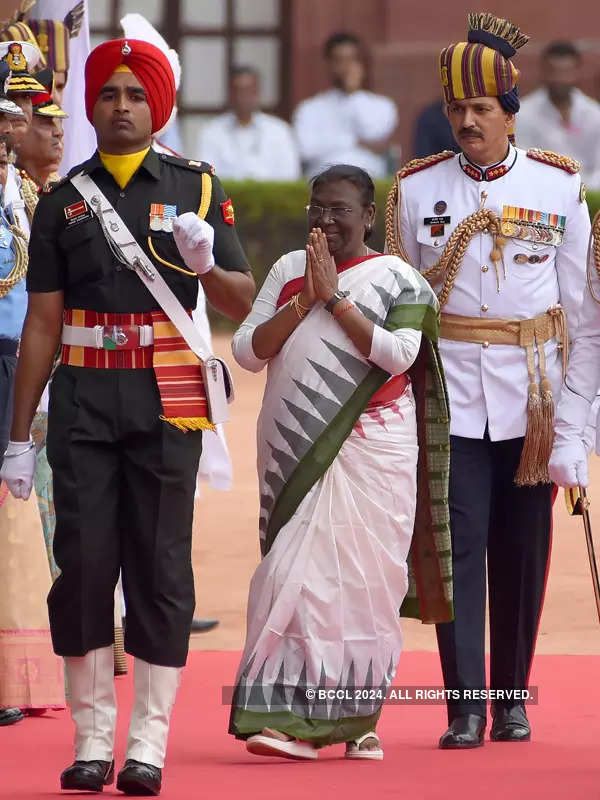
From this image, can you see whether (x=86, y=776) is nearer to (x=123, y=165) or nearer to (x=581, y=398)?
(x=123, y=165)

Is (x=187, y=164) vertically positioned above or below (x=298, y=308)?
above

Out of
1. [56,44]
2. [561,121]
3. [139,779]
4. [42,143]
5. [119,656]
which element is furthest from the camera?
[561,121]

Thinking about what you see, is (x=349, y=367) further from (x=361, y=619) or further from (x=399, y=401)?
(x=361, y=619)

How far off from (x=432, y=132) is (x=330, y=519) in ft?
32.7

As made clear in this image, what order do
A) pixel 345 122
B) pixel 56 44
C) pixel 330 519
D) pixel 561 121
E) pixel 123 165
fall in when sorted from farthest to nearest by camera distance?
pixel 345 122
pixel 561 121
pixel 56 44
pixel 330 519
pixel 123 165

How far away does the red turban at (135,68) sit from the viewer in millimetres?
6016

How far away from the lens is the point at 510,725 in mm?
6793

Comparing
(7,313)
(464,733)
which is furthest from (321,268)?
(464,733)

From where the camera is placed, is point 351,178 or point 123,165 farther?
point 351,178

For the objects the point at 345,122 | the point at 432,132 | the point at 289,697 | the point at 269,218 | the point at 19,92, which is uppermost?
the point at 345,122

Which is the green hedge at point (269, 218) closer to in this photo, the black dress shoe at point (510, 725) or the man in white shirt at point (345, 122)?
the man in white shirt at point (345, 122)

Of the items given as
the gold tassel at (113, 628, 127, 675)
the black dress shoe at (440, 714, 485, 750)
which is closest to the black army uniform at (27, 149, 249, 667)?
the black dress shoe at (440, 714, 485, 750)

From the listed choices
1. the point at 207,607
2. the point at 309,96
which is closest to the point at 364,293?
the point at 207,607

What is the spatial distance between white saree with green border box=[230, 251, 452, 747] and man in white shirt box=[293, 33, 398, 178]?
47.2ft
